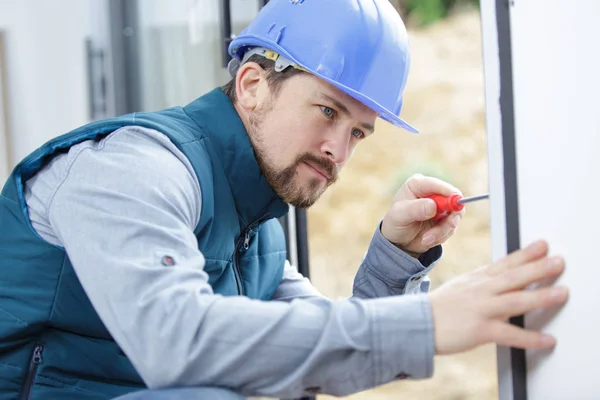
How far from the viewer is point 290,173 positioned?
1.08 m

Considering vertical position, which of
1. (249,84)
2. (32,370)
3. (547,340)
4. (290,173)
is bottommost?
(32,370)

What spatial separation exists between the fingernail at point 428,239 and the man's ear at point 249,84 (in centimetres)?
35

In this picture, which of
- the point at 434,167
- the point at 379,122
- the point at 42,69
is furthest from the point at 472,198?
the point at 42,69

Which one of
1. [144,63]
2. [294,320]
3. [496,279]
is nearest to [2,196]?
[294,320]

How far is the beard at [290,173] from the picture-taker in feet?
3.55

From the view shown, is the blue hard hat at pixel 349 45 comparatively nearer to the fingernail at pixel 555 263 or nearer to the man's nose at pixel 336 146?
the man's nose at pixel 336 146

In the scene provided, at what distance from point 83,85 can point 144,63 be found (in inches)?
11.2

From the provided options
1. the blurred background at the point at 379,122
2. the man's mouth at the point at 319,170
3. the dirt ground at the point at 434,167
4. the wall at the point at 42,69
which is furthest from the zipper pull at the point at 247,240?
the wall at the point at 42,69

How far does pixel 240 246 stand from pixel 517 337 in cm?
54

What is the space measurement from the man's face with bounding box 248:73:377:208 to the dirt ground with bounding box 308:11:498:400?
1.12m

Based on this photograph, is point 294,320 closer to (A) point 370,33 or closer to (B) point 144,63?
(A) point 370,33

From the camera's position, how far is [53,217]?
858 mm

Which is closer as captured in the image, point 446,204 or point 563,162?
point 563,162

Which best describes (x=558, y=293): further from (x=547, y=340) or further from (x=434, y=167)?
(x=434, y=167)
